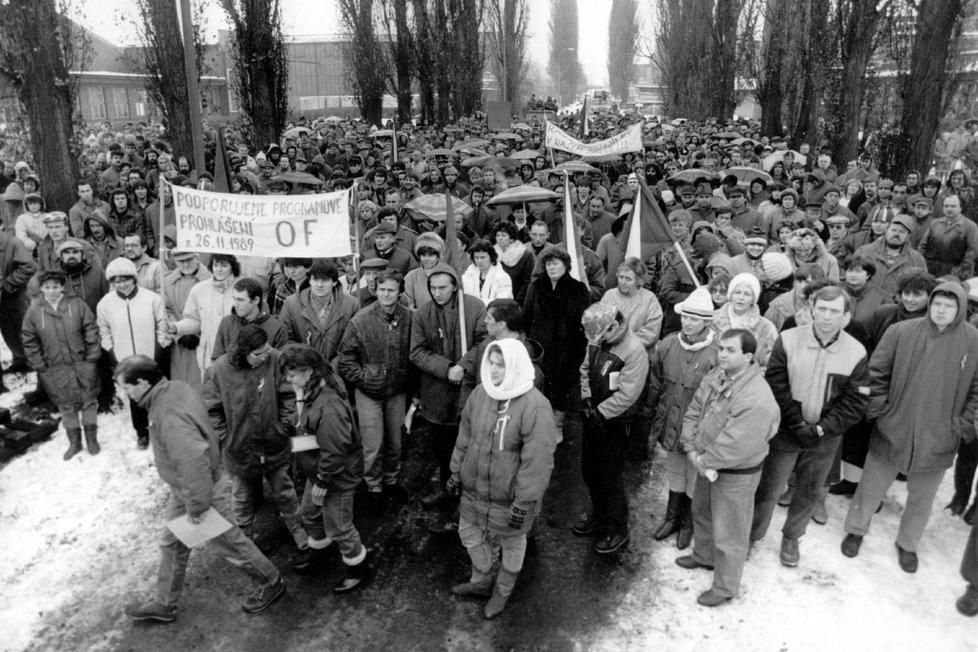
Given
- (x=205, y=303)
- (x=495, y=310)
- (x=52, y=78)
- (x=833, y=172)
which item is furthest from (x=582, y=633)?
(x=833, y=172)

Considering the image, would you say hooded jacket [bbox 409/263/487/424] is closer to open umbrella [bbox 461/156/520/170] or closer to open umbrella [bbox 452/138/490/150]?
open umbrella [bbox 461/156/520/170]

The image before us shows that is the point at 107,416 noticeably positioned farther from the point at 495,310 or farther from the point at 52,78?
the point at 52,78

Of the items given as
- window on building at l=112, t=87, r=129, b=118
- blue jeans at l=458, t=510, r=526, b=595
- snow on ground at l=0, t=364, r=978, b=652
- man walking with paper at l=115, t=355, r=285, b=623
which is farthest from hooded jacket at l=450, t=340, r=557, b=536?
window on building at l=112, t=87, r=129, b=118

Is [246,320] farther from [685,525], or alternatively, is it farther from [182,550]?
[685,525]

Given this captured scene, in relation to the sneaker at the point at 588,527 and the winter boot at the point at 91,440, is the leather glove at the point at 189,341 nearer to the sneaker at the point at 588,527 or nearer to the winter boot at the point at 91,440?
the winter boot at the point at 91,440

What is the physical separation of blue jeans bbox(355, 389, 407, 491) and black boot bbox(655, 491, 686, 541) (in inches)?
82.9

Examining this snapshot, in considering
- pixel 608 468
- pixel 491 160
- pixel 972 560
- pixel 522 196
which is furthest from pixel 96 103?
pixel 972 560

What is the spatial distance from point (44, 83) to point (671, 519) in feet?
33.4

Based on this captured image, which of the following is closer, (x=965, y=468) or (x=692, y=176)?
(x=965, y=468)

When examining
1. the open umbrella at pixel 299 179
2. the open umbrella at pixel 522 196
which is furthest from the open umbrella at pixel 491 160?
the open umbrella at pixel 522 196

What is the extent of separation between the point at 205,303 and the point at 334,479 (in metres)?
2.46

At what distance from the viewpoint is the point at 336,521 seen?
465 cm

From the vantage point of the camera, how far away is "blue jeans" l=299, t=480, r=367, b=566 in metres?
4.63

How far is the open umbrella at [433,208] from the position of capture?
9164mm
